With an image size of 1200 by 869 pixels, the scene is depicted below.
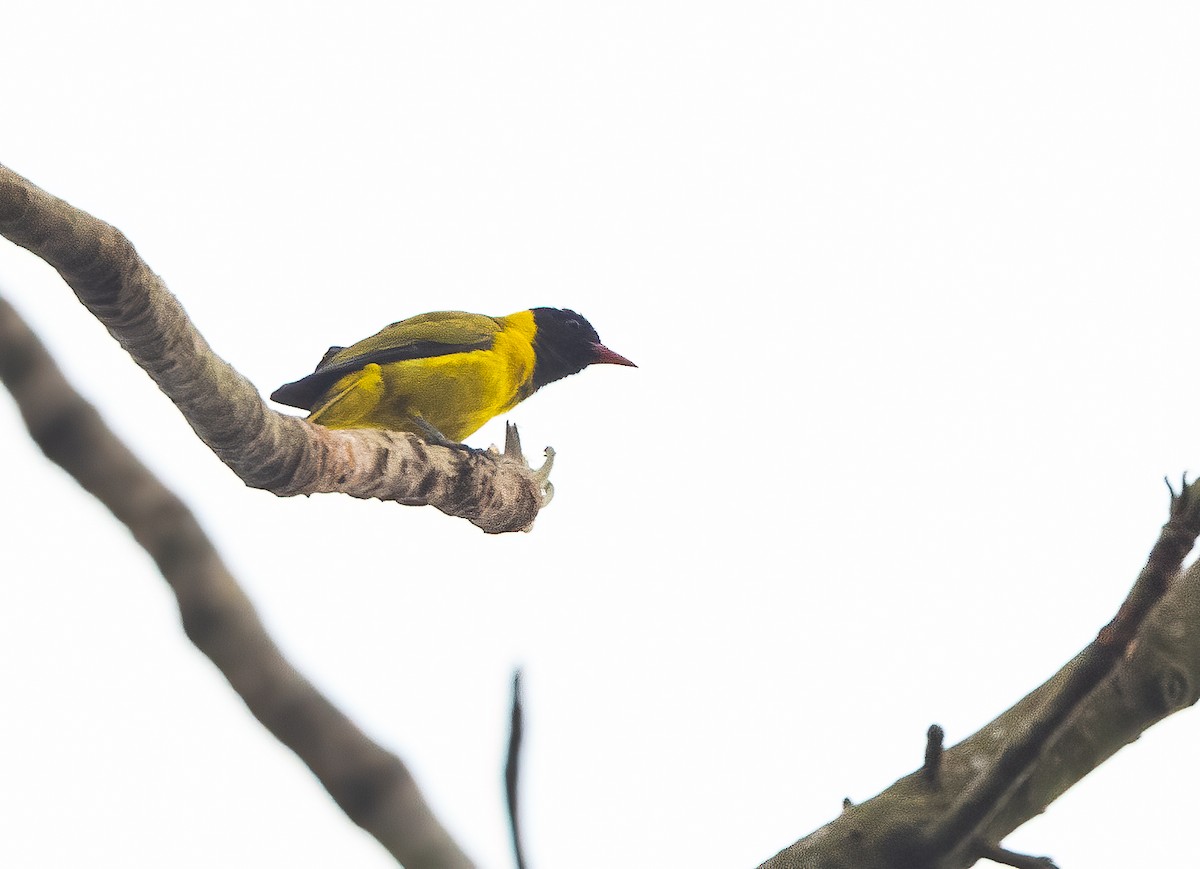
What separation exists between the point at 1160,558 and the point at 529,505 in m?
3.61

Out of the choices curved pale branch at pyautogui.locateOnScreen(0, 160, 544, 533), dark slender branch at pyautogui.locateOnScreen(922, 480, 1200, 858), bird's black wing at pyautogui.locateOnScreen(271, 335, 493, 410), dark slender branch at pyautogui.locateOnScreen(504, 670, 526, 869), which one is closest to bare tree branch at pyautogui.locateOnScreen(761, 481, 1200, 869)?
dark slender branch at pyautogui.locateOnScreen(922, 480, 1200, 858)

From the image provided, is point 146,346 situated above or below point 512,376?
below

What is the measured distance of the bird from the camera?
5.67 meters

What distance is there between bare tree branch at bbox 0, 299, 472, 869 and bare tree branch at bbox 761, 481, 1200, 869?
0.83 meters

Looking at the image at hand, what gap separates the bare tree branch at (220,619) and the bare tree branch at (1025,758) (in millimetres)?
833

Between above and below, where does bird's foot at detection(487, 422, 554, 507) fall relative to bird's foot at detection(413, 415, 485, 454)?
below

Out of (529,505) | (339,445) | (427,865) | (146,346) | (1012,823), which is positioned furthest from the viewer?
(529,505)

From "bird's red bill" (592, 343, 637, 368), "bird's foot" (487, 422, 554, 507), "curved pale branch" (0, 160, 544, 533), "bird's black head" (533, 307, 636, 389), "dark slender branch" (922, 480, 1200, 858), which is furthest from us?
"bird's red bill" (592, 343, 637, 368)

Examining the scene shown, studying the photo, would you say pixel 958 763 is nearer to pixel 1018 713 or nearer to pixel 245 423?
pixel 1018 713

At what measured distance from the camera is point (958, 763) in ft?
6.17

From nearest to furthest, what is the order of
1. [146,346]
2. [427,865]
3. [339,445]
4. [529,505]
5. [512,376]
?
[427,865] → [146,346] → [339,445] → [529,505] → [512,376]

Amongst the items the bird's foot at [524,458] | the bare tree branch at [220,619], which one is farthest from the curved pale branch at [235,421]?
the bare tree branch at [220,619]

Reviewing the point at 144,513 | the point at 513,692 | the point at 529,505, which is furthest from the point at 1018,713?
the point at 529,505

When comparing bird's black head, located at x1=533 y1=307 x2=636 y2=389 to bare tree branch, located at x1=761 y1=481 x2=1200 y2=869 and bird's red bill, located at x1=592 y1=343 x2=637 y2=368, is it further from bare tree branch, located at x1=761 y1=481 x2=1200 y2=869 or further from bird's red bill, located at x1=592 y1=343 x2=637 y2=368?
bare tree branch, located at x1=761 y1=481 x2=1200 y2=869
